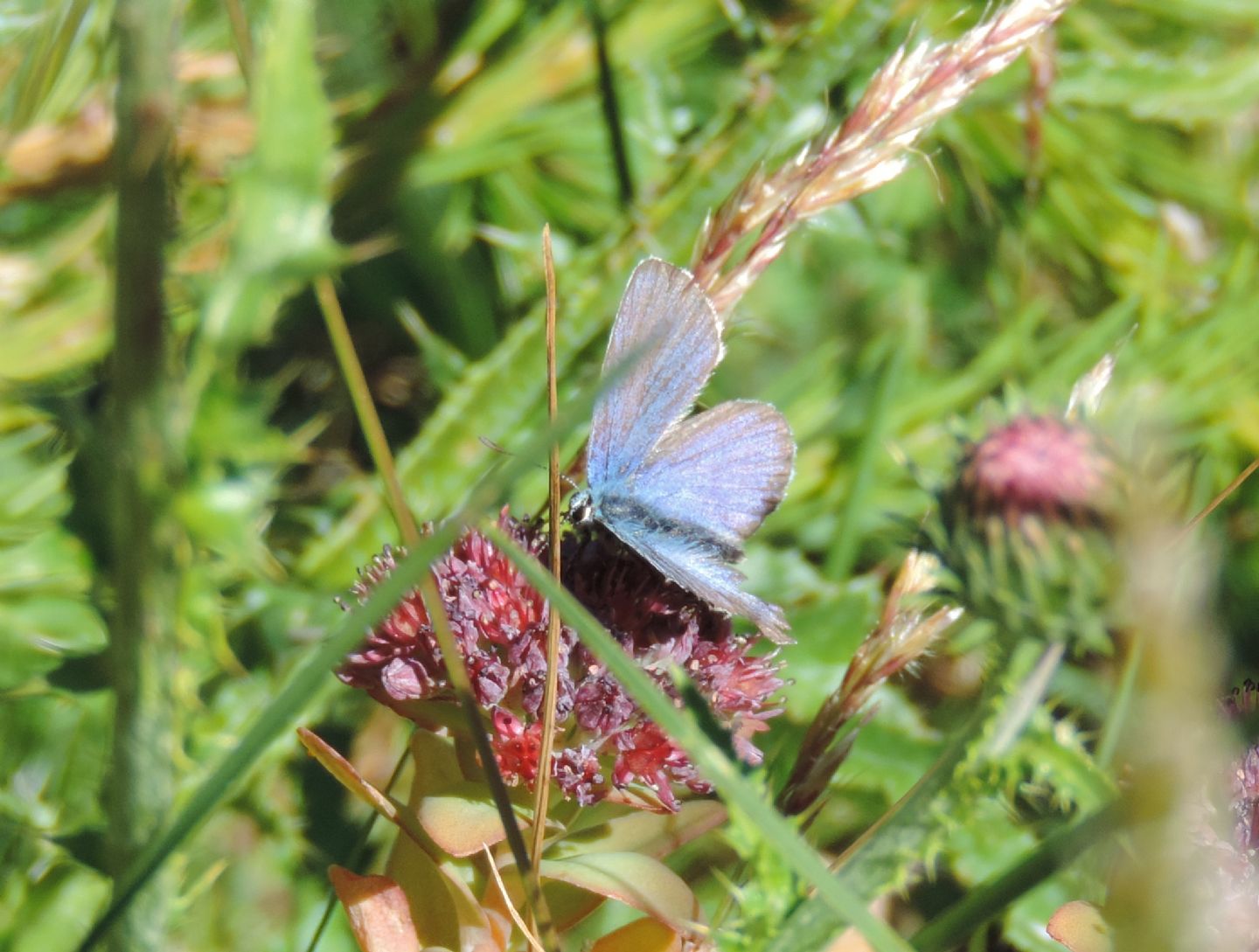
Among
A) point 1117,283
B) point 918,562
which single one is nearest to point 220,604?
point 918,562

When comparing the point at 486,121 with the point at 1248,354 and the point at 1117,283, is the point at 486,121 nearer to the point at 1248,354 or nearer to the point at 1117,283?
the point at 1117,283

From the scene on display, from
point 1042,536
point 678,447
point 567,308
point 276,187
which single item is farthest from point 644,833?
point 567,308

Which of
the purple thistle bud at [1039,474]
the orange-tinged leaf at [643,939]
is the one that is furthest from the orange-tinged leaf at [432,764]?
the purple thistle bud at [1039,474]

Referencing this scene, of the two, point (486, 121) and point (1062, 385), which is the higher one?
point (486, 121)

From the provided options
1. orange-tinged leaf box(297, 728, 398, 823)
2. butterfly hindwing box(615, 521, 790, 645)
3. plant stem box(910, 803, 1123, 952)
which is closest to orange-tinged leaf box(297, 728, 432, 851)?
orange-tinged leaf box(297, 728, 398, 823)

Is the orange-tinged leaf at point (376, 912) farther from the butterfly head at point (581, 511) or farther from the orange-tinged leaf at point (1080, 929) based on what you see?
the orange-tinged leaf at point (1080, 929)
